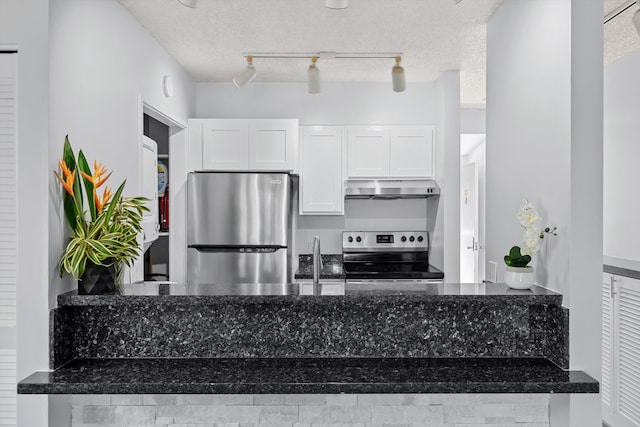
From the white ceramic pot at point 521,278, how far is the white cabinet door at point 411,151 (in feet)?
7.99

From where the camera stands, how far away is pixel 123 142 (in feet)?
8.57

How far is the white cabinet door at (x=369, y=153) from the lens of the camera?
169 inches

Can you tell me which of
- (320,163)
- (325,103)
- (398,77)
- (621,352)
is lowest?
(621,352)

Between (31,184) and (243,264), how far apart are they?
7.21ft

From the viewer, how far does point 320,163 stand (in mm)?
4301

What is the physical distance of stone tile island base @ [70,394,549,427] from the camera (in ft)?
6.00

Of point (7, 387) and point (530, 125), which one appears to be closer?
point (7, 387)

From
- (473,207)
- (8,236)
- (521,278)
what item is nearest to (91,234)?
(8,236)

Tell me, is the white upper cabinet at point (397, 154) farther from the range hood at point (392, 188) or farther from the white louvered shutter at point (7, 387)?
the white louvered shutter at point (7, 387)

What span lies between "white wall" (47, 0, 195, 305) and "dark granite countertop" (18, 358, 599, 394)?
346 mm

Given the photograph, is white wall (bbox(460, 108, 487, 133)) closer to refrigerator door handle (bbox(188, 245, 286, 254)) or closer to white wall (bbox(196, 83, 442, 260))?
white wall (bbox(196, 83, 442, 260))

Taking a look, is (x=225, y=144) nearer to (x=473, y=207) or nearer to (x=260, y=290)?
(x=260, y=290)

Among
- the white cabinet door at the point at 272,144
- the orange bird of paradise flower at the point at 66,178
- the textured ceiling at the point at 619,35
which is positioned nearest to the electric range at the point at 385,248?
the white cabinet door at the point at 272,144

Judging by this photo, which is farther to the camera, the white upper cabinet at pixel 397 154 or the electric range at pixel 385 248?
the electric range at pixel 385 248
